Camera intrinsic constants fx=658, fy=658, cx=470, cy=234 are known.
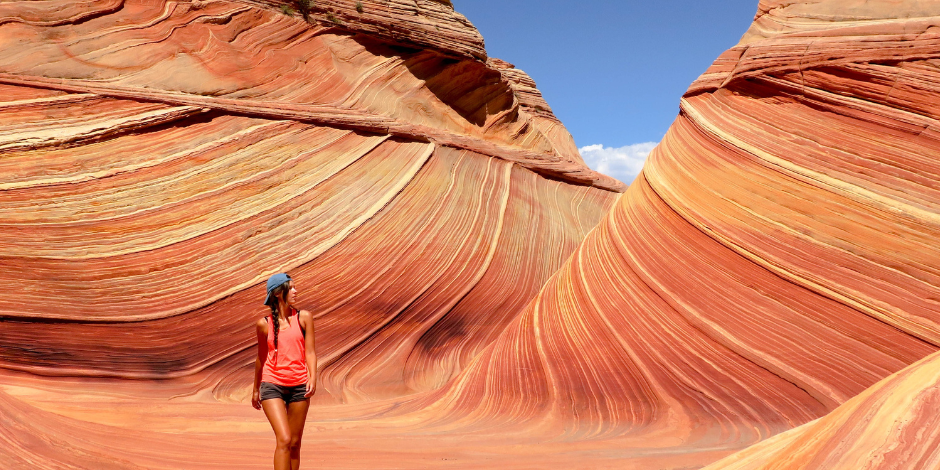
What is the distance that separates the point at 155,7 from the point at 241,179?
9.94ft

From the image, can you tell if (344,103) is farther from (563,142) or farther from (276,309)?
(563,142)

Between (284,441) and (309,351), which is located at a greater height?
(309,351)

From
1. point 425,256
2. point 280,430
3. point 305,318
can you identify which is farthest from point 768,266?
point 425,256

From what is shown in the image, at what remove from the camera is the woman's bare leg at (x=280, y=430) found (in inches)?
135

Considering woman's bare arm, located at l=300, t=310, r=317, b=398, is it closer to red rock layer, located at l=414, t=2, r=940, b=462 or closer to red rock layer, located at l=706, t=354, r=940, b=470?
red rock layer, located at l=706, t=354, r=940, b=470

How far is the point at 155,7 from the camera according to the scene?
8.84m

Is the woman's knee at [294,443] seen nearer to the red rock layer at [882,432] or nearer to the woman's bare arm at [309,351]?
the woman's bare arm at [309,351]

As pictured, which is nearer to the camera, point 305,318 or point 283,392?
point 283,392

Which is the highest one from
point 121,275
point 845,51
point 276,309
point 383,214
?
point 845,51

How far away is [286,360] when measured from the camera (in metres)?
3.61

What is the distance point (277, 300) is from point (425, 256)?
15.9 feet

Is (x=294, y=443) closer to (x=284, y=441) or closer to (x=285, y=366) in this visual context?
(x=284, y=441)

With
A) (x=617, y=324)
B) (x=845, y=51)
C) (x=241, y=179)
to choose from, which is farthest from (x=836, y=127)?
(x=241, y=179)

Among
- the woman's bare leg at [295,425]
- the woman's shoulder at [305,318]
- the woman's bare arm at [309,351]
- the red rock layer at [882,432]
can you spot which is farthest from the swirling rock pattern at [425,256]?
the woman's shoulder at [305,318]
